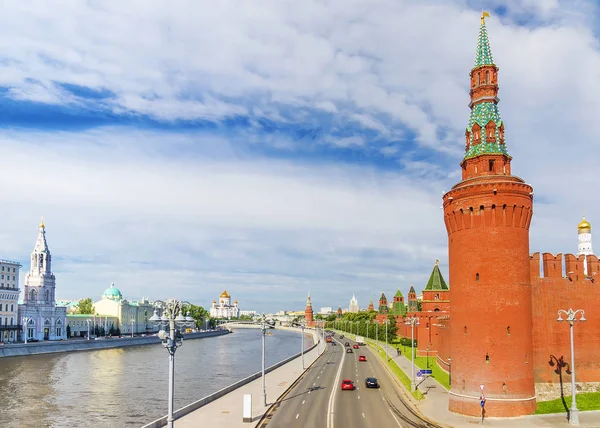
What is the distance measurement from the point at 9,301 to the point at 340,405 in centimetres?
11891

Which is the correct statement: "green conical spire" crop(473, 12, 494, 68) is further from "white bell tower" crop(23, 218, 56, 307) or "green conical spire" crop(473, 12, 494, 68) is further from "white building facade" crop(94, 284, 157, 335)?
"white building facade" crop(94, 284, 157, 335)

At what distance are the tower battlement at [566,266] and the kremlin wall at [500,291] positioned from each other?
7 centimetres

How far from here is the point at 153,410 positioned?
5038cm

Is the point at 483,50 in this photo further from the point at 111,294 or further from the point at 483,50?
the point at 111,294

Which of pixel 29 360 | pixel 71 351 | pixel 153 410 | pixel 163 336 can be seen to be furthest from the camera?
pixel 71 351

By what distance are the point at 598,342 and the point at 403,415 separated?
15490mm

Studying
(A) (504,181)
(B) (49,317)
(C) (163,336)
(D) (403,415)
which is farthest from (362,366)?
(B) (49,317)

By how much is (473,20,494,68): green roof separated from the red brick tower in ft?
18.5

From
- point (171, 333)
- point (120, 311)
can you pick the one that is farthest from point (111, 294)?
point (171, 333)

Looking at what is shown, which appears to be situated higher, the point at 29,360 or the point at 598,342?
the point at 598,342

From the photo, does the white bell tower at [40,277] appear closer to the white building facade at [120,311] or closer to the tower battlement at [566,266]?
the white building facade at [120,311]

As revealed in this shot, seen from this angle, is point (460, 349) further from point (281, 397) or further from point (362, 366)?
point (362, 366)

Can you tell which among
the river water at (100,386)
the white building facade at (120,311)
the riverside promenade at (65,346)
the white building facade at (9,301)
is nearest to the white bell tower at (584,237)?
the river water at (100,386)

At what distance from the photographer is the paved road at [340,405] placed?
118ft
